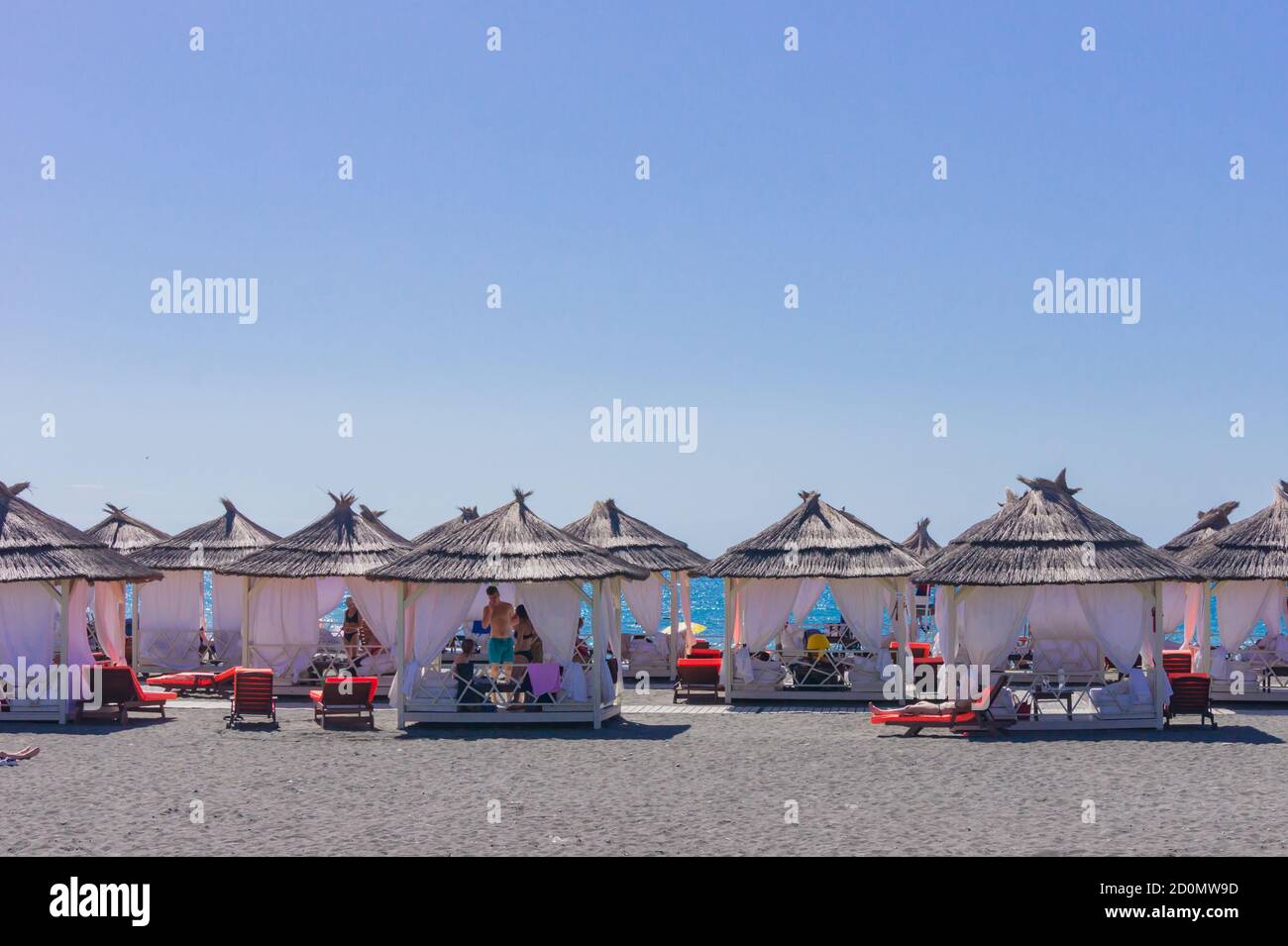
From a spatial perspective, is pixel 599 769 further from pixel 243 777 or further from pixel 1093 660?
pixel 1093 660


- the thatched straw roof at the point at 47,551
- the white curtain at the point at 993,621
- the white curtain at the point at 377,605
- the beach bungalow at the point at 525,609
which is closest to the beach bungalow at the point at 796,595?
the white curtain at the point at 993,621

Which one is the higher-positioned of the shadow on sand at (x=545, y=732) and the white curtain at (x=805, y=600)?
the white curtain at (x=805, y=600)

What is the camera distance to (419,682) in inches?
712

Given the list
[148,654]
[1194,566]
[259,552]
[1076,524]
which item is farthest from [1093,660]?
[148,654]

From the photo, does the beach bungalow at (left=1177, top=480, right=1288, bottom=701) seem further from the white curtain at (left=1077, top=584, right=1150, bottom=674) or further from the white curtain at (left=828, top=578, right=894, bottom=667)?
the white curtain at (left=828, top=578, right=894, bottom=667)

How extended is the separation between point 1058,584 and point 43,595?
13.4 metres

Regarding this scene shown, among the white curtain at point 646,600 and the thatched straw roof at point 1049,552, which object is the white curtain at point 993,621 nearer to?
the thatched straw roof at point 1049,552

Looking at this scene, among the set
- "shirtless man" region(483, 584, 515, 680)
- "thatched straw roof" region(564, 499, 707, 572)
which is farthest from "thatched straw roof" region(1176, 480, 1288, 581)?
"shirtless man" region(483, 584, 515, 680)

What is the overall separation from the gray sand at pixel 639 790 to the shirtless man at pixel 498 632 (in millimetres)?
927

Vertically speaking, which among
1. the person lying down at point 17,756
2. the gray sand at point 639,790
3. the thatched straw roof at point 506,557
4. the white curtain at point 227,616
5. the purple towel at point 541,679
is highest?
the thatched straw roof at point 506,557

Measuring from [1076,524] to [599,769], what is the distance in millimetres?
8129

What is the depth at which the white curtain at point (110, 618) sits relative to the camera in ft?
67.0

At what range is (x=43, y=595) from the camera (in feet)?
62.4

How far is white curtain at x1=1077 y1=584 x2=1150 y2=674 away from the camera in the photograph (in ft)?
60.7
